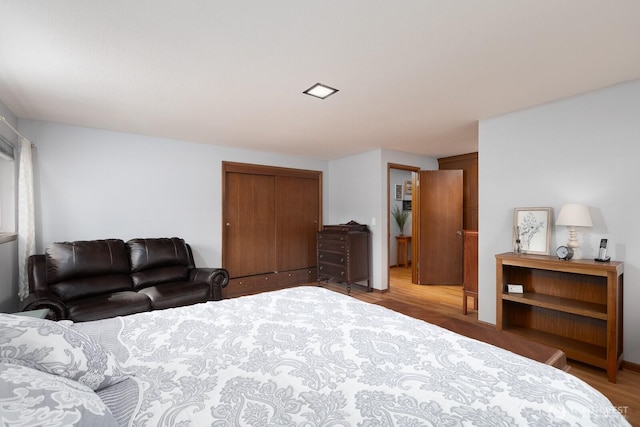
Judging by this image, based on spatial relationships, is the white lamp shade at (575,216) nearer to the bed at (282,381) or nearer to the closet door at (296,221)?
the bed at (282,381)

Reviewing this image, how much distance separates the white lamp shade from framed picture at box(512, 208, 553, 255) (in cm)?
29

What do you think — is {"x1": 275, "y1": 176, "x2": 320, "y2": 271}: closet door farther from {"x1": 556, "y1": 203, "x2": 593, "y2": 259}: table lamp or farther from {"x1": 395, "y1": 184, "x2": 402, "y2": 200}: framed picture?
{"x1": 556, "y1": 203, "x2": 593, "y2": 259}: table lamp

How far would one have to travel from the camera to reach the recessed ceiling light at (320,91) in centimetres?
252

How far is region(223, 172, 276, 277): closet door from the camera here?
4.90 m

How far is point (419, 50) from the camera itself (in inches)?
77.8

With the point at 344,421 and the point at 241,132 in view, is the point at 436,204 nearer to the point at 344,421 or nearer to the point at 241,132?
the point at 241,132

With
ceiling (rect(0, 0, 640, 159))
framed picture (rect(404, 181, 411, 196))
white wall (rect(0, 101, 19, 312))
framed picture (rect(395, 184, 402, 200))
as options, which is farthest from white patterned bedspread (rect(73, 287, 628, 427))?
framed picture (rect(404, 181, 411, 196))

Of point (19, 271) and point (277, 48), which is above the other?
point (277, 48)

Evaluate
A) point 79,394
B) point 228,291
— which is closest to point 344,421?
point 79,394

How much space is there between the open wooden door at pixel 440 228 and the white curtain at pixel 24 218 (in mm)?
5420

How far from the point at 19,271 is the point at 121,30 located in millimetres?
2923

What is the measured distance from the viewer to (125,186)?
398 centimetres

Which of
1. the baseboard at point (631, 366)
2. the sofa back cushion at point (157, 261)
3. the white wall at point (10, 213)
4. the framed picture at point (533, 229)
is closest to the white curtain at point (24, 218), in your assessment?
the white wall at point (10, 213)

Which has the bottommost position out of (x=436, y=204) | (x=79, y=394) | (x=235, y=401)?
(x=235, y=401)
